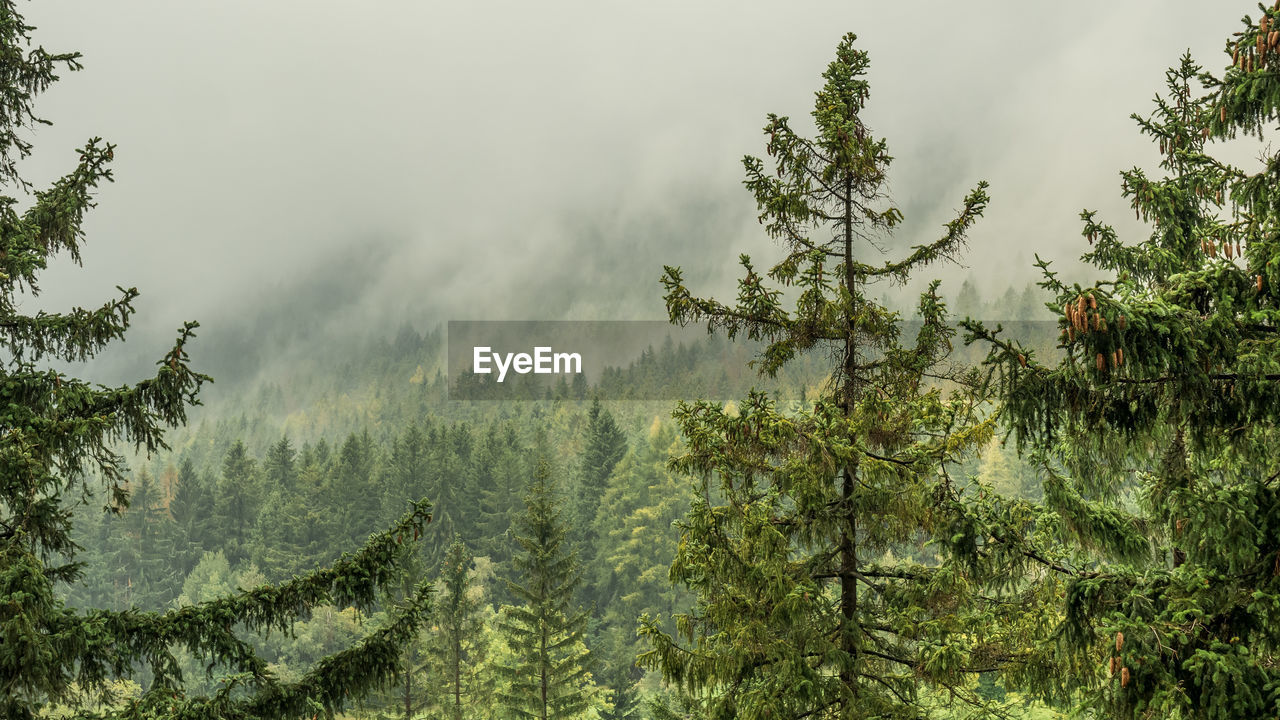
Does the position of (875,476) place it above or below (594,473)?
above

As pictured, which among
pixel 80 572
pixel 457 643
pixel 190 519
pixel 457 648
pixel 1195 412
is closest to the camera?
pixel 1195 412

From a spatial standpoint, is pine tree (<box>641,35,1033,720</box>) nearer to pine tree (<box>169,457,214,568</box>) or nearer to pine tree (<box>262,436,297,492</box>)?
pine tree (<box>169,457,214,568</box>)

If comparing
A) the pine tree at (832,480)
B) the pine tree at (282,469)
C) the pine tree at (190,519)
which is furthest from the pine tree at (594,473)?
the pine tree at (832,480)

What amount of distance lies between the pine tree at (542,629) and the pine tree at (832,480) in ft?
60.3

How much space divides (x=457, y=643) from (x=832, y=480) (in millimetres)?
25514

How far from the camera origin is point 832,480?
8719 millimetres

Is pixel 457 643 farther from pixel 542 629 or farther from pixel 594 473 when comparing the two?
pixel 594 473

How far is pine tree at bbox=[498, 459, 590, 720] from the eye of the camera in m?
28.0

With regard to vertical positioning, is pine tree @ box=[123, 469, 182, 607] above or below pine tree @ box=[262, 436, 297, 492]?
below

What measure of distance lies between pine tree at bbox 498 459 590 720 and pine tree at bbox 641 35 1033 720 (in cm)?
1839

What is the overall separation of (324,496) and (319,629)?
2117cm

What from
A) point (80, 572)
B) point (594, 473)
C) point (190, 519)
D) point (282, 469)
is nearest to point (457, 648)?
point (80, 572)

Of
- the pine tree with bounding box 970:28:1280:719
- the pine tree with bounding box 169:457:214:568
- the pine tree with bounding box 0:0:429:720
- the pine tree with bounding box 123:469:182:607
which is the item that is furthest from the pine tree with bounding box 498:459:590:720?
the pine tree with bounding box 169:457:214:568

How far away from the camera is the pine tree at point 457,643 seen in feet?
99.2
